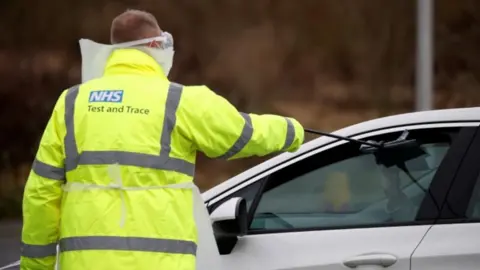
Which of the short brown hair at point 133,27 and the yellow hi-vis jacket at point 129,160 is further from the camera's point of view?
the short brown hair at point 133,27

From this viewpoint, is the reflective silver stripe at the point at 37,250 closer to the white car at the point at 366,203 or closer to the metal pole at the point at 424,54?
the white car at the point at 366,203

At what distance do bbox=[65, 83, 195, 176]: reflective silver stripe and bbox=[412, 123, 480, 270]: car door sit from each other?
1.09m

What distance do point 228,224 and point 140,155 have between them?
2.79ft

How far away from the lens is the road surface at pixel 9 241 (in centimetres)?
783

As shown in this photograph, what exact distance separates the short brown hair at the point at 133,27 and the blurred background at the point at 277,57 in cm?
736

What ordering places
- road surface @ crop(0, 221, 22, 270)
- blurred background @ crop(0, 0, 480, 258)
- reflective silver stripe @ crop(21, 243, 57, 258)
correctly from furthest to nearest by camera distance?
blurred background @ crop(0, 0, 480, 258), road surface @ crop(0, 221, 22, 270), reflective silver stripe @ crop(21, 243, 57, 258)

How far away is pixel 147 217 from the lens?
9.43 feet

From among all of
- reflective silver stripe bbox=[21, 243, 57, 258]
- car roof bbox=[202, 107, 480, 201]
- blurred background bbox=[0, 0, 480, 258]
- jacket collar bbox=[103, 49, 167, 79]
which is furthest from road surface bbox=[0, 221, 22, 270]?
jacket collar bbox=[103, 49, 167, 79]

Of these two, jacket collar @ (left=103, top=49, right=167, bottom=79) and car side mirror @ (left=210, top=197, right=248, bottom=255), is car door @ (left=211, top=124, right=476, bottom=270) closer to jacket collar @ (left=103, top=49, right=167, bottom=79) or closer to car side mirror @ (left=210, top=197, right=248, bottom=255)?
car side mirror @ (left=210, top=197, right=248, bottom=255)

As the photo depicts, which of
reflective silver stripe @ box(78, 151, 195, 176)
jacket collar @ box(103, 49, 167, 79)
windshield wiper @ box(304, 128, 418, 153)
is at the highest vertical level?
jacket collar @ box(103, 49, 167, 79)

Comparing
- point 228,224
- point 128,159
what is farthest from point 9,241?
point 128,159

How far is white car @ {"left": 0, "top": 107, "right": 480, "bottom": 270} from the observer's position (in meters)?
3.51

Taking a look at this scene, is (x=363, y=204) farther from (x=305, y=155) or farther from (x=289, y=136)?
(x=289, y=136)

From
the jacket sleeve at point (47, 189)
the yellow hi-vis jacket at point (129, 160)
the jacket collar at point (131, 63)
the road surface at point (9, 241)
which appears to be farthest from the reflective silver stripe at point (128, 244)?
the road surface at point (9, 241)
